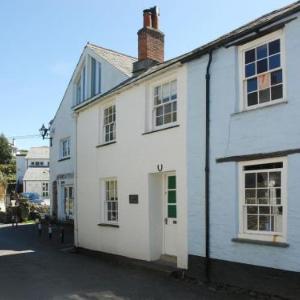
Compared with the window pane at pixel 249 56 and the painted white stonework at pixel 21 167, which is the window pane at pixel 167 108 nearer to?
the window pane at pixel 249 56

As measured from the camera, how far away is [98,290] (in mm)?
10883

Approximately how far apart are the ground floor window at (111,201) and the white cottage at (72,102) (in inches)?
190

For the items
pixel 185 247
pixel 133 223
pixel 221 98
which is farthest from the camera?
pixel 133 223

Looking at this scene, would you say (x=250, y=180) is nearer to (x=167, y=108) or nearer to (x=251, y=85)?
(x=251, y=85)

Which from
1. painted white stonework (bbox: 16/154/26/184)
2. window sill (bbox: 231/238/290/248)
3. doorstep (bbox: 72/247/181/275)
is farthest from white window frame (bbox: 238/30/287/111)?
painted white stonework (bbox: 16/154/26/184)

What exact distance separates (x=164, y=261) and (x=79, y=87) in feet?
49.2

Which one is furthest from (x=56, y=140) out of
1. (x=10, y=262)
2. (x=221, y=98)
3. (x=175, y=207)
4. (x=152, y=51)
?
(x=221, y=98)

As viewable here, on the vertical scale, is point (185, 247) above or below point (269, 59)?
below

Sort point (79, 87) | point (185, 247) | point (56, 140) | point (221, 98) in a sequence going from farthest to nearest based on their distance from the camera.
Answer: point (56, 140), point (79, 87), point (185, 247), point (221, 98)

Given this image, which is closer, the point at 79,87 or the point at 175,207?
the point at 175,207

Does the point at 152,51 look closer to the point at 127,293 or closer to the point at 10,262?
the point at 10,262

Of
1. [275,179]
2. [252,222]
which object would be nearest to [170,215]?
[252,222]

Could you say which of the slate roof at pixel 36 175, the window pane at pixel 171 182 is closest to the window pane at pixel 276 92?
the window pane at pixel 171 182

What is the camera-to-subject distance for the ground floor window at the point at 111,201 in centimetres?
1627
